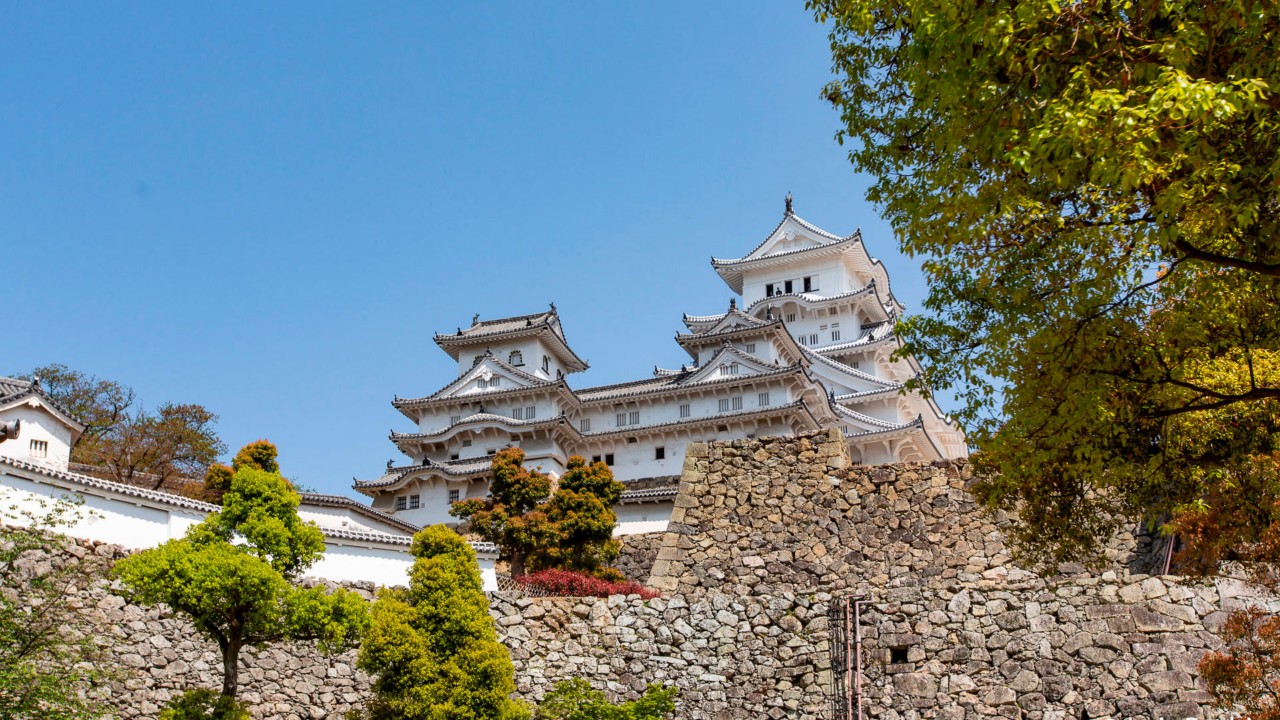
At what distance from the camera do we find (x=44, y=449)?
31.9 metres

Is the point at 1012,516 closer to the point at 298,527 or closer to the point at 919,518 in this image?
the point at 919,518

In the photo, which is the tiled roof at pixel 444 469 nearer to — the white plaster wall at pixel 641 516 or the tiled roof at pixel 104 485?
the white plaster wall at pixel 641 516

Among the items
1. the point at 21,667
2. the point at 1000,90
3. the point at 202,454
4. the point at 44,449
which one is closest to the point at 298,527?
the point at 21,667

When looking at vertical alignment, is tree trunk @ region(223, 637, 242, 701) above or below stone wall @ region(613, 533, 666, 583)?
below

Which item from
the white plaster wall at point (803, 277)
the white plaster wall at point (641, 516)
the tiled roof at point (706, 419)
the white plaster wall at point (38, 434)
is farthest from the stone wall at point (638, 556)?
the white plaster wall at point (803, 277)

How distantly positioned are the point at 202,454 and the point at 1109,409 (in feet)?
117

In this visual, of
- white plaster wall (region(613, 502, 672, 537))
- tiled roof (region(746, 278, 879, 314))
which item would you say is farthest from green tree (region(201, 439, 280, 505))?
tiled roof (region(746, 278, 879, 314))

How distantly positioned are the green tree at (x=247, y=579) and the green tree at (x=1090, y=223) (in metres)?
8.49

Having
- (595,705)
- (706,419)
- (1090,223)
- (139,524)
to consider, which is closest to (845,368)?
(706,419)

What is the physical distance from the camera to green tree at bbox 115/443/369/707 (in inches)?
567

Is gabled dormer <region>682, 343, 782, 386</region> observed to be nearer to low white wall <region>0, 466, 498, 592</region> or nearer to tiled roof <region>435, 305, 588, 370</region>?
tiled roof <region>435, 305, 588, 370</region>

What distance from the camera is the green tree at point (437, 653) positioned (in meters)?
15.8

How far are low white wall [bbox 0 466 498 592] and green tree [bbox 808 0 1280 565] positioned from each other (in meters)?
9.89

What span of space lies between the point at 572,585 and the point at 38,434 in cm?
1702
